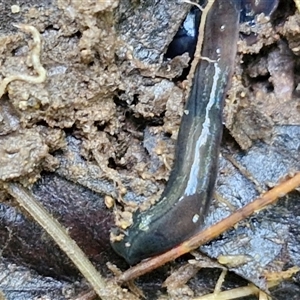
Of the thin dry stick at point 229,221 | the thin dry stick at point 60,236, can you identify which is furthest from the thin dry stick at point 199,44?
the thin dry stick at point 60,236

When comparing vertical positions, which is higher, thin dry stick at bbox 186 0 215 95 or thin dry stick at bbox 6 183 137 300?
thin dry stick at bbox 186 0 215 95

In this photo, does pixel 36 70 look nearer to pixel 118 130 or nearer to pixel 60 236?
pixel 118 130

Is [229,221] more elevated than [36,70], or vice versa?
[36,70]

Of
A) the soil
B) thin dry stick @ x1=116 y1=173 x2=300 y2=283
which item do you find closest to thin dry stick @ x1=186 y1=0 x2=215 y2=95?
the soil

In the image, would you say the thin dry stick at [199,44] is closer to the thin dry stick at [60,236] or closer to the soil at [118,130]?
the soil at [118,130]

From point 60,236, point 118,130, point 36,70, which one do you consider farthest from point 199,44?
point 60,236

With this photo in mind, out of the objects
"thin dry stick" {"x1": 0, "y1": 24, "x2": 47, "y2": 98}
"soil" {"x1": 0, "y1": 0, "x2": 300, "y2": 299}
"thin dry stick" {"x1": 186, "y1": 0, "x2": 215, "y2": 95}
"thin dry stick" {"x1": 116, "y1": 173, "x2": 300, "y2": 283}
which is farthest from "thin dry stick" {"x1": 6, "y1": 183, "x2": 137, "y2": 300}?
"thin dry stick" {"x1": 186, "y1": 0, "x2": 215, "y2": 95}

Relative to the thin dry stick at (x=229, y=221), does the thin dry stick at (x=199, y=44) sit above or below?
above

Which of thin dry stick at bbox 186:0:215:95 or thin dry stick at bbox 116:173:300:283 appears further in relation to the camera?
thin dry stick at bbox 186:0:215:95

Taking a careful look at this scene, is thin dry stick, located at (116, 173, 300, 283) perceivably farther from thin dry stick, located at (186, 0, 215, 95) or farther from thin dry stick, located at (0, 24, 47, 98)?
thin dry stick, located at (0, 24, 47, 98)
